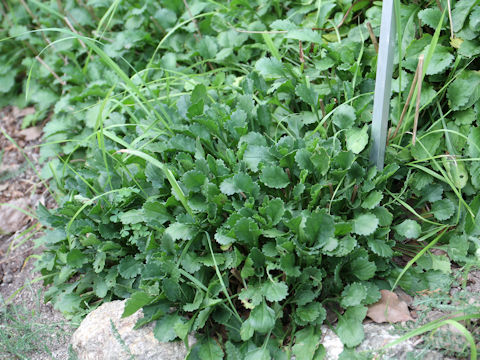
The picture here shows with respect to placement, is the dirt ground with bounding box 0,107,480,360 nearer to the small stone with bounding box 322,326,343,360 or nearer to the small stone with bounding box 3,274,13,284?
the small stone with bounding box 3,274,13,284

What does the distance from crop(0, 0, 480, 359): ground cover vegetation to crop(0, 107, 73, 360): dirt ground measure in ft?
0.40

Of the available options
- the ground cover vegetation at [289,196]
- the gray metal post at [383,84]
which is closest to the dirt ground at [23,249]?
the ground cover vegetation at [289,196]

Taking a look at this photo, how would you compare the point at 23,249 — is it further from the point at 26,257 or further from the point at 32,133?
the point at 32,133

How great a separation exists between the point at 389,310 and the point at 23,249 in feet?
6.43

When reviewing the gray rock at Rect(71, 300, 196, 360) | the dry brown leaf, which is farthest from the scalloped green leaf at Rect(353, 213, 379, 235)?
the gray rock at Rect(71, 300, 196, 360)

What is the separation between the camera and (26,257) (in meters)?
2.49

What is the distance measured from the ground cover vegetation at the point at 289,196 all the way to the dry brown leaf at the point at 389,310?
0.16ft

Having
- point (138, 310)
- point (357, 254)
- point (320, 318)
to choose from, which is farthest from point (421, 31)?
point (138, 310)

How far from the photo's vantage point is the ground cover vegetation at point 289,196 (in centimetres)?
167

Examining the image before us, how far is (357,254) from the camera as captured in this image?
1681mm

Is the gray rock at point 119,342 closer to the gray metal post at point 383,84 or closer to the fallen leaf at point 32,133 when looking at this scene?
the gray metal post at point 383,84

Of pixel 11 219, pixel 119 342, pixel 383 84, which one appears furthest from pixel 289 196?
pixel 11 219

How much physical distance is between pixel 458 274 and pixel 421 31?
1.09 m

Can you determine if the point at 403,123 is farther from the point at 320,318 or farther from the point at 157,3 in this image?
the point at 157,3
